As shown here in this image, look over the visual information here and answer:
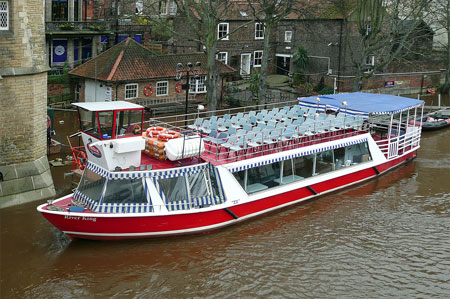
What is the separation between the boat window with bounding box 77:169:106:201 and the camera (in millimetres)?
16391

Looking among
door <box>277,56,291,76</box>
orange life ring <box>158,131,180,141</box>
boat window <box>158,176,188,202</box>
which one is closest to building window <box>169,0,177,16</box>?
door <box>277,56,291,76</box>

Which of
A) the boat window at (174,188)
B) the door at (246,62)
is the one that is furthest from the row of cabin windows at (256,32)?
the boat window at (174,188)

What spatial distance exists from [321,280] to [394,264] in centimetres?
258

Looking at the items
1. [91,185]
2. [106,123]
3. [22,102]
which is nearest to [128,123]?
[106,123]

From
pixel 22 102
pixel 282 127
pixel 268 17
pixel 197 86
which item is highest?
pixel 268 17

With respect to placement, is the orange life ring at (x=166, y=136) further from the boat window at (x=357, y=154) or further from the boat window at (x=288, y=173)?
the boat window at (x=357, y=154)

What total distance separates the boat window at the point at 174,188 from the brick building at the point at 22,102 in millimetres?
5806

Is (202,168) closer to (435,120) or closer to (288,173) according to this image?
(288,173)

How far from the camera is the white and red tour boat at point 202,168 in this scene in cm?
1620

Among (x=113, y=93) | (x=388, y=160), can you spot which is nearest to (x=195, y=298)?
(x=388, y=160)

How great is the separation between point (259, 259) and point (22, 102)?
10.1 m

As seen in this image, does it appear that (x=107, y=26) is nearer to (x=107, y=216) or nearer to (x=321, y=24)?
(x=321, y=24)

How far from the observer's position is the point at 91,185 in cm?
1670

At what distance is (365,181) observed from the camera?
23.9 meters
